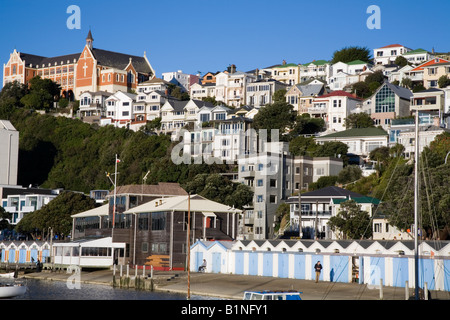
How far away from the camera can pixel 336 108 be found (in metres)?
132

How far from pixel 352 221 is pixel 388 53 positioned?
111102mm

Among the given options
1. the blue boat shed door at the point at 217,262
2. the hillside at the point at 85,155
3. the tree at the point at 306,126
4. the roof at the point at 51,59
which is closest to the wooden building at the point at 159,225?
the blue boat shed door at the point at 217,262

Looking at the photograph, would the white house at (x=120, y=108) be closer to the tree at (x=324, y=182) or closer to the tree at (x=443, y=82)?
the tree at (x=324, y=182)

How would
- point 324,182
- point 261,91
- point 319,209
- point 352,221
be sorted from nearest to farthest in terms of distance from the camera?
1. point 352,221
2. point 319,209
3. point 324,182
4. point 261,91

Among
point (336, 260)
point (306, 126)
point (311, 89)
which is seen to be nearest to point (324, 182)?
point (306, 126)

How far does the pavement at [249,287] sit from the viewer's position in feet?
151

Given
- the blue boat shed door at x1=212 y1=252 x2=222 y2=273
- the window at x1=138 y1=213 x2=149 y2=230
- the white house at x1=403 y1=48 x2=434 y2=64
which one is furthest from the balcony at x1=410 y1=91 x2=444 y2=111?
the blue boat shed door at x1=212 y1=252 x2=222 y2=273

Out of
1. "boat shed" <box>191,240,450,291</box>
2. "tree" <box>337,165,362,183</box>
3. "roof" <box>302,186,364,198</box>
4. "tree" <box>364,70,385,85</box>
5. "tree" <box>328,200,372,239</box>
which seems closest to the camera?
"boat shed" <box>191,240,450,291</box>

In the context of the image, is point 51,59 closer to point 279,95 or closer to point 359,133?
point 279,95

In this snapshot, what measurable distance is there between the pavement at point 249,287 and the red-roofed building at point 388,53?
124851mm

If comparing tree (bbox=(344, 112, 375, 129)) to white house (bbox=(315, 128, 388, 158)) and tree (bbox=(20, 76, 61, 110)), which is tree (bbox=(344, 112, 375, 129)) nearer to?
white house (bbox=(315, 128, 388, 158))

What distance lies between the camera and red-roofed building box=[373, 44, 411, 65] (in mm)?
179000

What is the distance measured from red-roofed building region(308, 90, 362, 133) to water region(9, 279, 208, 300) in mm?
74375
